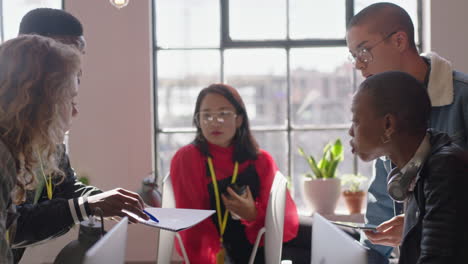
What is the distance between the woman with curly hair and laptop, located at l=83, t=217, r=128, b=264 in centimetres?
30

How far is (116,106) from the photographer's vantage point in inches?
175

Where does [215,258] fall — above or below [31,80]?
below

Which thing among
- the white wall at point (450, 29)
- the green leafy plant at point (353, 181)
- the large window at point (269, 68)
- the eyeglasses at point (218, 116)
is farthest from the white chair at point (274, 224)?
the white wall at point (450, 29)

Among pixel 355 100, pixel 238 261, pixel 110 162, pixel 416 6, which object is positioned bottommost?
pixel 238 261

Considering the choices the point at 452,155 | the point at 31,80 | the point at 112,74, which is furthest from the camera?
the point at 112,74

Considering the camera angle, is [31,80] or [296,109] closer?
[31,80]

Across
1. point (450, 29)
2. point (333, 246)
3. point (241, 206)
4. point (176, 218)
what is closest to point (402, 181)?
point (333, 246)

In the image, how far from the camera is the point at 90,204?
169 centimetres

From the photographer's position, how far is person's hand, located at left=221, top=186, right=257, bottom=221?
2629 mm

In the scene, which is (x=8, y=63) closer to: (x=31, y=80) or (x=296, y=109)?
(x=31, y=80)

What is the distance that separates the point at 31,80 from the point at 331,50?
3700mm

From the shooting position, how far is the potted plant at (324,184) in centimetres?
430

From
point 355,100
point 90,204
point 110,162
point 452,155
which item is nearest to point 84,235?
point 90,204

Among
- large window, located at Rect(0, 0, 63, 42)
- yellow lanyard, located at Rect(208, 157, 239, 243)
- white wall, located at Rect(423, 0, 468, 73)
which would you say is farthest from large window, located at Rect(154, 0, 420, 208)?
yellow lanyard, located at Rect(208, 157, 239, 243)
